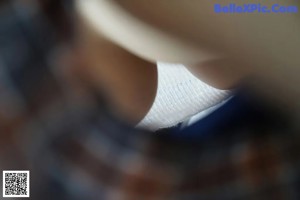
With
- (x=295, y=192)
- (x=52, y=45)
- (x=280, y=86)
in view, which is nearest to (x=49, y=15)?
(x=52, y=45)

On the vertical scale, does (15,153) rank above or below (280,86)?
below

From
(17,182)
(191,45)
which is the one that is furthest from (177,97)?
(17,182)

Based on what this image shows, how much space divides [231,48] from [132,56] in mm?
189

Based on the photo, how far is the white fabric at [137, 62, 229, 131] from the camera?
97 cm

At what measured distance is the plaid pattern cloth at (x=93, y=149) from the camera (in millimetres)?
952

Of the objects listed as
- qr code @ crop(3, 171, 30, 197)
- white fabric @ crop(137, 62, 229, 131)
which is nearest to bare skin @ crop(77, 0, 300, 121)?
white fabric @ crop(137, 62, 229, 131)

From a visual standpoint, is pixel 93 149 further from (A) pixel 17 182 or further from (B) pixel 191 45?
(B) pixel 191 45

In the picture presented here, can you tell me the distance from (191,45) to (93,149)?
271mm

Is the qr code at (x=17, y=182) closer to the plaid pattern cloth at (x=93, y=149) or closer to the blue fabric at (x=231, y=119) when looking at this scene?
the plaid pattern cloth at (x=93, y=149)

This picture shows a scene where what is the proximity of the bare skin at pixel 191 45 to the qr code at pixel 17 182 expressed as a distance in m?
0.22

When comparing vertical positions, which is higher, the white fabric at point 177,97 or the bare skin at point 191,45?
the bare skin at point 191,45

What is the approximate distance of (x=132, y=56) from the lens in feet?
3.12

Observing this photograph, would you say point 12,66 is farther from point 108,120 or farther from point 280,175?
point 280,175

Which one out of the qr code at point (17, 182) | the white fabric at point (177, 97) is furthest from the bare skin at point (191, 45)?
the qr code at point (17, 182)
